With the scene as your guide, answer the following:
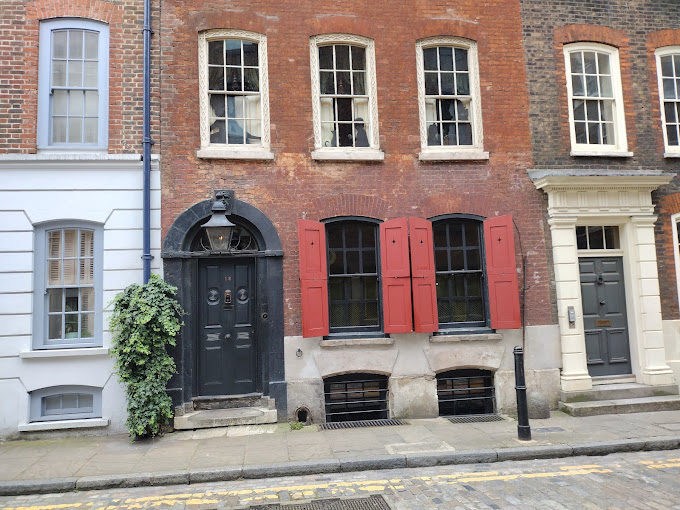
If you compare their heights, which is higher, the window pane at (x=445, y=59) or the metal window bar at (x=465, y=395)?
the window pane at (x=445, y=59)

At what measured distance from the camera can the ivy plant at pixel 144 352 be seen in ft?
24.4

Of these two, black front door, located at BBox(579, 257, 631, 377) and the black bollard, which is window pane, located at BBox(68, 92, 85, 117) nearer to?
the black bollard

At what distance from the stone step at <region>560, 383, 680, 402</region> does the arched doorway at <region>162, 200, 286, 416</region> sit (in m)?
5.18

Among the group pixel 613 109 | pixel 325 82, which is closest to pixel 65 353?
pixel 325 82

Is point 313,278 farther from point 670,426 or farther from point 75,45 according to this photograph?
point 670,426

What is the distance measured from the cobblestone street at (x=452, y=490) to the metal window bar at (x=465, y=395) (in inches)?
98.5

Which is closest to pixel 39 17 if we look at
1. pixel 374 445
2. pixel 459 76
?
pixel 459 76

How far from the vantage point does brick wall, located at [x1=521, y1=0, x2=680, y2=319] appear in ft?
31.1

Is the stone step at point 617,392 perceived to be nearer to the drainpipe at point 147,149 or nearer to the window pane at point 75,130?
the drainpipe at point 147,149

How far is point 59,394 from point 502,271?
7818mm

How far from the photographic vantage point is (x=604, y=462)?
6.33 m

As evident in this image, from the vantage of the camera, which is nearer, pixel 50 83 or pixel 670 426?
pixel 670 426

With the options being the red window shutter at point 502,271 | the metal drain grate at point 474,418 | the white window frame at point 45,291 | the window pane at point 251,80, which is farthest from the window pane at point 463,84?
the white window frame at point 45,291

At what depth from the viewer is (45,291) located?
810 cm
